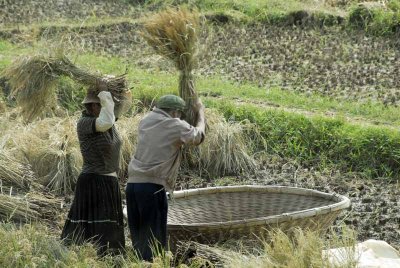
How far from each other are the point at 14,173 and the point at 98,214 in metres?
1.85

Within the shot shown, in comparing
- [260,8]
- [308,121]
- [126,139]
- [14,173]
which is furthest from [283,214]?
[260,8]

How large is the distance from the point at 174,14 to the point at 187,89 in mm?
714

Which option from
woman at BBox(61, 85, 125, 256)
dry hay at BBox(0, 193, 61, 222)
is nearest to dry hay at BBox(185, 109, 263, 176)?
dry hay at BBox(0, 193, 61, 222)

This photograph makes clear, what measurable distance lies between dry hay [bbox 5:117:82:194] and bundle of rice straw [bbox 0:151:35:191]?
0.35 meters

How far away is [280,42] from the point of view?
15164mm

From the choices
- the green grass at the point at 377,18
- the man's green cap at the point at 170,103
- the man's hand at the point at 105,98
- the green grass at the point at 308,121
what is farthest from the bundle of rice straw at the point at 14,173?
the green grass at the point at 377,18

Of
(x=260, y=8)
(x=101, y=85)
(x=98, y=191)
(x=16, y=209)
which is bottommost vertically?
(x=16, y=209)

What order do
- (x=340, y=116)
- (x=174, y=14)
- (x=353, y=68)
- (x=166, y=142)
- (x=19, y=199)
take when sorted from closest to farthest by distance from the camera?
(x=166, y=142) < (x=19, y=199) < (x=174, y=14) < (x=340, y=116) < (x=353, y=68)

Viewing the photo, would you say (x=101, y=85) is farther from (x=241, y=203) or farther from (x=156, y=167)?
(x=241, y=203)

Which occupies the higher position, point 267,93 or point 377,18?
point 377,18

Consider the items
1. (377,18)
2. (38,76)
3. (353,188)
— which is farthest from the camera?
(377,18)

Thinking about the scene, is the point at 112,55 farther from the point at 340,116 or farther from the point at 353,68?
the point at 340,116

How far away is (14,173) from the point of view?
29.1 feet

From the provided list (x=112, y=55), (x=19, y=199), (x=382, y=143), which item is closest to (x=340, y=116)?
(x=382, y=143)
